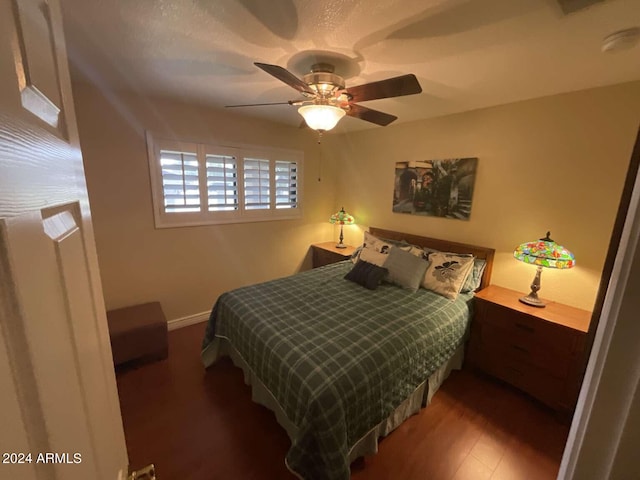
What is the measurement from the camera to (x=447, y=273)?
2379mm

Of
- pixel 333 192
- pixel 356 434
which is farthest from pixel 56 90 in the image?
pixel 333 192

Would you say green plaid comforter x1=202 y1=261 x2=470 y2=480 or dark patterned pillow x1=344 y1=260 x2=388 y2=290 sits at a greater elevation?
dark patterned pillow x1=344 y1=260 x2=388 y2=290

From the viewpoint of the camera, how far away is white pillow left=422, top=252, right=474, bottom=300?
7.57 feet

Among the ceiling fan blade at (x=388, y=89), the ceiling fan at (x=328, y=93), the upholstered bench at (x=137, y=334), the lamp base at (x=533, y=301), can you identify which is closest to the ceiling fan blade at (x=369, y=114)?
the ceiling fan at (x=328, y=93)

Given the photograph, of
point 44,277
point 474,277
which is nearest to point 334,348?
point 44,277

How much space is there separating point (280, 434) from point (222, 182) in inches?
97.1

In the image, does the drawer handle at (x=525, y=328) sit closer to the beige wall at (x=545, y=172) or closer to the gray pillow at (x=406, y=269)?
the beige wall at (x=545, y=172)

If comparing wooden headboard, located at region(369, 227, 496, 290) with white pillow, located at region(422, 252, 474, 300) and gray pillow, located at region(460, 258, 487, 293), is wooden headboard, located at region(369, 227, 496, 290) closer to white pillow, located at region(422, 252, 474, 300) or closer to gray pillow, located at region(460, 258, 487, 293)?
gray pillow, located at region(460, 258, 487, 293)

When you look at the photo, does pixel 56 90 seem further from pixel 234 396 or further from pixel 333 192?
pixel 333 192

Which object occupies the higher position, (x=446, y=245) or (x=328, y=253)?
(x=446, y=245)

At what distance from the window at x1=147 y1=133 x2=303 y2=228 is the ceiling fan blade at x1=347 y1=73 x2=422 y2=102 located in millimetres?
1845

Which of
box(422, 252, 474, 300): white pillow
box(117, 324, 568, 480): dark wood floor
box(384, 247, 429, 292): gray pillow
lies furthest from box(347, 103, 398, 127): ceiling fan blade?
box(117, 324, 568, 480): dark wood floor

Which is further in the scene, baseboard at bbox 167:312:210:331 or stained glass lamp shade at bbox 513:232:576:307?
baseboard at bbox 167:312:210:331

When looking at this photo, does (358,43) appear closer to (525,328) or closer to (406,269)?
(406,269)
